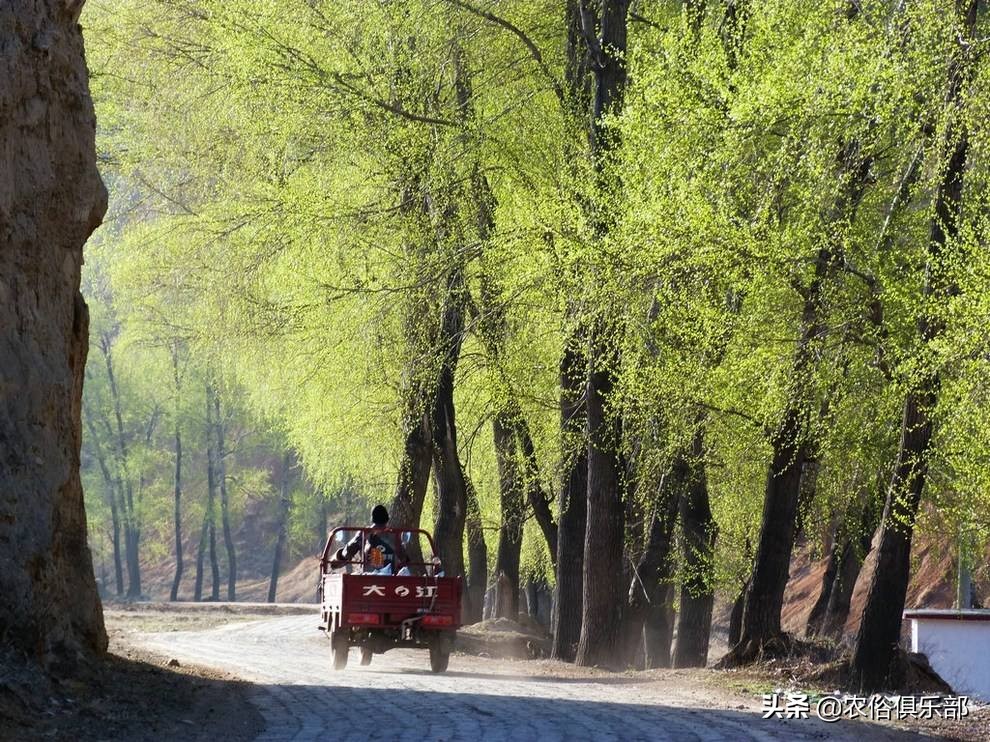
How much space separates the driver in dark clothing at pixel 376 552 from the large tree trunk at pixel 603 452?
2.70 m

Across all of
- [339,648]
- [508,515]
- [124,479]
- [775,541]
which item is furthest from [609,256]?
[124,479]

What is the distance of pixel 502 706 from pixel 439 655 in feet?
22.0

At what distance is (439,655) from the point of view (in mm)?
19766

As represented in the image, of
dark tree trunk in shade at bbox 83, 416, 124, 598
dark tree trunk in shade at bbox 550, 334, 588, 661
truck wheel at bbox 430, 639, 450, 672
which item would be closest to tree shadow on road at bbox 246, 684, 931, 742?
truck wheel at bbox 430, 639, 450, 672

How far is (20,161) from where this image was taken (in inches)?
500

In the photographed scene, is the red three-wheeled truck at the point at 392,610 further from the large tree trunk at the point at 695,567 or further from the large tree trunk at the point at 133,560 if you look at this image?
the large tree trunk at the point at 133,560

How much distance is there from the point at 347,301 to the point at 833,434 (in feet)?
25.3

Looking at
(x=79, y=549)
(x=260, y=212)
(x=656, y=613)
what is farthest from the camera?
(x=656, y=613)

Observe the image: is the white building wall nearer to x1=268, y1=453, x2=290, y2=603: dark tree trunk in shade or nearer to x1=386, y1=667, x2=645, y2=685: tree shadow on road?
x1=386, y1=667, x2=645, y2=685: tree shadow on road

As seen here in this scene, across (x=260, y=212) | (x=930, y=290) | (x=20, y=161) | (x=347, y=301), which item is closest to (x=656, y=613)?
(x=347, y=301)

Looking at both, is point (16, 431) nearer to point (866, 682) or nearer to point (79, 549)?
point (79, 549)

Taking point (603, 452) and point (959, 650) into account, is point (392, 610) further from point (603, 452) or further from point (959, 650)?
point (959, 650)

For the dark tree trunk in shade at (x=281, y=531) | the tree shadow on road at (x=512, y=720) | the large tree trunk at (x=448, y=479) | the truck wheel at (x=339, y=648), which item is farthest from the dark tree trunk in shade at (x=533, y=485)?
the dark tree trunk in shade at (x=281, y=531)

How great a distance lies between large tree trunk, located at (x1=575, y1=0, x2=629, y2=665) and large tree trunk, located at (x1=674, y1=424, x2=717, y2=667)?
144 cm
